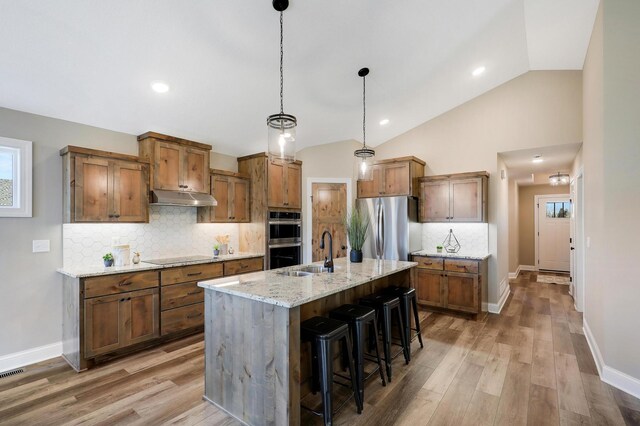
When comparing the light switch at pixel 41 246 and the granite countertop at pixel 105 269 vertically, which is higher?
the light switch at pixel 41 246

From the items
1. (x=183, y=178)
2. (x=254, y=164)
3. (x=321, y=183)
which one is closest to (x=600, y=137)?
(x=321, y=183)

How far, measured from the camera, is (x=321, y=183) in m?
5.76

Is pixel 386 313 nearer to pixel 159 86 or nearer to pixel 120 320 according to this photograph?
pixel 120 320

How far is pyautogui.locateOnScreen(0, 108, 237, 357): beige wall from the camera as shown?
3080mm

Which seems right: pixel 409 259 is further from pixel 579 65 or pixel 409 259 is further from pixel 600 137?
pixel 579 65

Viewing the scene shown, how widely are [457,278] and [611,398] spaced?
2.22 m

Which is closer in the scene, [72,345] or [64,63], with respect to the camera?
[64,63]

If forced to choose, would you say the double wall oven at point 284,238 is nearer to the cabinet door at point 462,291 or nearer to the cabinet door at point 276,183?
the cabinet door at point 276,183

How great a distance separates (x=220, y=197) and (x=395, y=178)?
2893mm

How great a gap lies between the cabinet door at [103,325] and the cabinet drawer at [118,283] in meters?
0.06

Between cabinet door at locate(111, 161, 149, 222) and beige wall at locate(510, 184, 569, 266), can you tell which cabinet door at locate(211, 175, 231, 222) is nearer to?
cabinet door at locate(111, 161, 149, 222)

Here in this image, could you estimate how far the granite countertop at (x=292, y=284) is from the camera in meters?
2.04

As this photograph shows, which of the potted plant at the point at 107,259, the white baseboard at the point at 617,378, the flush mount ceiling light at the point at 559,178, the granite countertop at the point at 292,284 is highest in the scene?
the flush mount ceiling light at the point at 559,178

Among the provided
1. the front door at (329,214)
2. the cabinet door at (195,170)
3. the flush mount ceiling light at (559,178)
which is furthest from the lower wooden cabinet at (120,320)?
the flush mount ceiling light at (559,178)
